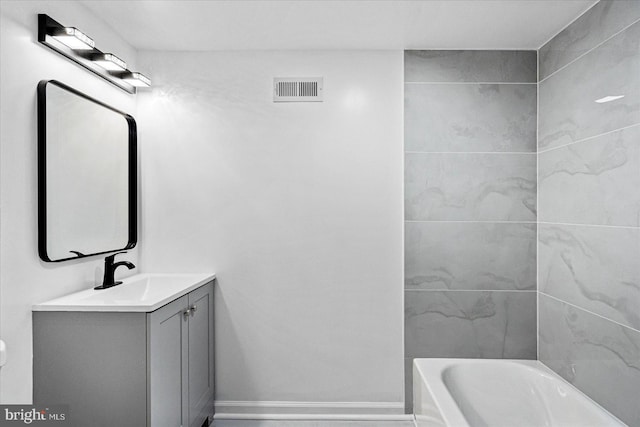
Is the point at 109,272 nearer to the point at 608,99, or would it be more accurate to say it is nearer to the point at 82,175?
the point at 82,175

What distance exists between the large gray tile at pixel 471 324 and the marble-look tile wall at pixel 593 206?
0.39 ft

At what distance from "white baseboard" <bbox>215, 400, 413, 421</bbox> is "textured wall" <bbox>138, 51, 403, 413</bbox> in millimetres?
14

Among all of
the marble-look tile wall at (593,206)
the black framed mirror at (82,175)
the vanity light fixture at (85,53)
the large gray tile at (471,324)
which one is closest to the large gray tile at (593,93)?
the marble-look tile wall at (593,206)

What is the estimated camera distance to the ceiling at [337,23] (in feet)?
7.68

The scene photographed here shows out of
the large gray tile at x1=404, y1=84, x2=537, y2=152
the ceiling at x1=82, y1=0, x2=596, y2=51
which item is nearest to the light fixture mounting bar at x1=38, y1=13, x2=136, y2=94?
the ceiling at x1=82, y1=0, x2=596, y2=51

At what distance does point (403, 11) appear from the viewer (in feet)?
7.93

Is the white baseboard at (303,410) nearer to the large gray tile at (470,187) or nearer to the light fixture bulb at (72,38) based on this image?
the large gray tile at (470,187)

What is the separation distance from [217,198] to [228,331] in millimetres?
916

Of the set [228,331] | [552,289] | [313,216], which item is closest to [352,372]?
[228,331]

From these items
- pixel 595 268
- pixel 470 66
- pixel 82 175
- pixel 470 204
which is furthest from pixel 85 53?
pixel 595 268

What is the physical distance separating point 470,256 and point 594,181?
0.92 m

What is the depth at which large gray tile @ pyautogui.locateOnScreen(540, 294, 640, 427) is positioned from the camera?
6.44 ft

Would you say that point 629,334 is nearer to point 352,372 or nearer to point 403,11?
point 352,372

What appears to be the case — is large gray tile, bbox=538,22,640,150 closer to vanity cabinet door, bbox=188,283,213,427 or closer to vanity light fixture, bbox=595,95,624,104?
vanity light fixture, bbox=595,95,624,104
